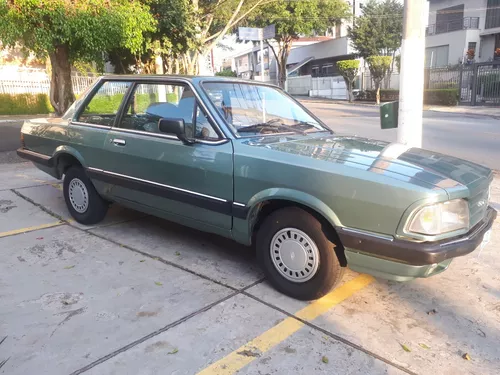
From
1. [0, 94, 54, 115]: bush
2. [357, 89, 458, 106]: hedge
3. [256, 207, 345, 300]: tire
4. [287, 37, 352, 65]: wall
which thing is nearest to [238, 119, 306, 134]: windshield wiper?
[256, 207, 345, 300]: tire

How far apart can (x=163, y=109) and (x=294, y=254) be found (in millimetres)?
1875

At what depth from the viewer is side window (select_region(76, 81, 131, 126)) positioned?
4473 mm

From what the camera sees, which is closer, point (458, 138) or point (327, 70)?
point (458, 138)

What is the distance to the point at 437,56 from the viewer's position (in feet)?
108

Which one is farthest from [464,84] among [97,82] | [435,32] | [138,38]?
[97,82]

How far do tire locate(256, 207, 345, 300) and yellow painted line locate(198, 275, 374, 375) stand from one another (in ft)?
0.41

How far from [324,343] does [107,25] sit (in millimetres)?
7248

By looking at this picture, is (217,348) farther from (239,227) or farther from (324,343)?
(239,227)

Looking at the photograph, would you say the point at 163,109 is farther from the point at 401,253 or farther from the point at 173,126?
the point at 401,253

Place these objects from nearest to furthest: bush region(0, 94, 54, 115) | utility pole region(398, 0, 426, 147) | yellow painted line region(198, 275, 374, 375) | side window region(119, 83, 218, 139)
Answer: yellow painted line region(198, 275, 374, 375)
side window region(119, 83, 218, 139)
utility pole region(398, 0, 426, 147)
bush region(0, 94, 54, 115)

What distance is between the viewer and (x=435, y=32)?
33.8 metres

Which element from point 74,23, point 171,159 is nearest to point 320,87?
point 74,23

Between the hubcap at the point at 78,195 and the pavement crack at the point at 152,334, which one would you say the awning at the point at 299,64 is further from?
the pavement crack at the point at 152,334

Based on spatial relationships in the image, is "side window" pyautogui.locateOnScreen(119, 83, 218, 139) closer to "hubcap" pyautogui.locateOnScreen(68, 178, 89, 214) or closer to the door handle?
the door handle
